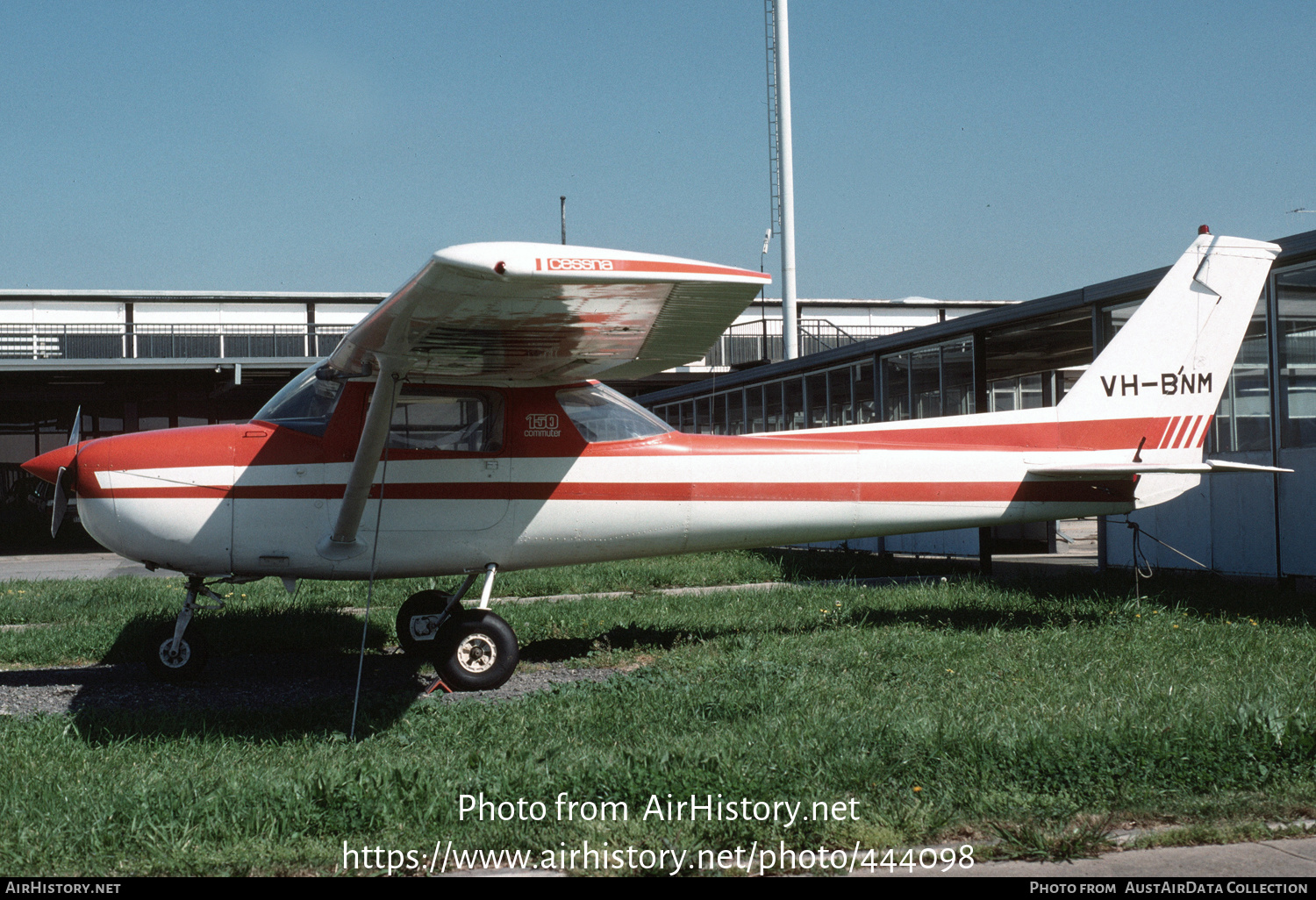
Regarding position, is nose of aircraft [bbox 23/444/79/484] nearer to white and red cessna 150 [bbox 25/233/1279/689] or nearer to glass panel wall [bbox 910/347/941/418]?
white and red cessna 150 [bbox 25/233/1279/689]

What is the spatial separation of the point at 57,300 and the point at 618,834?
1481 inches

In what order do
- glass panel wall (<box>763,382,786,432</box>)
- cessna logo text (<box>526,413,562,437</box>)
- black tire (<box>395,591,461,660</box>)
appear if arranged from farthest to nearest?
glass panel wall (<box>763,382,786,432</box>) → black tire (<box>395,591,461,660</box>) → cessna logo text (<box>526,413,562,437</box>)

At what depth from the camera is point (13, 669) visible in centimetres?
705

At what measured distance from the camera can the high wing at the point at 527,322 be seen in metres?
4.22

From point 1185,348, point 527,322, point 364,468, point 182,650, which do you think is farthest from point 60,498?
point 1185,348

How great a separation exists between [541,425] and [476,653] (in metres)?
1.55

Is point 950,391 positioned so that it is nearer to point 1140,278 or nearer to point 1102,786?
point 1140,278

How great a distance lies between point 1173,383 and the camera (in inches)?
290

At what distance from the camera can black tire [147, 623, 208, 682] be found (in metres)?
6.42

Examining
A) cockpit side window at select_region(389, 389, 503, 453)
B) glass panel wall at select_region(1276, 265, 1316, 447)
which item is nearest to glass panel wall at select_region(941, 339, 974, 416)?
glass panel wall at select_region(1276, 265, 1316, 447)

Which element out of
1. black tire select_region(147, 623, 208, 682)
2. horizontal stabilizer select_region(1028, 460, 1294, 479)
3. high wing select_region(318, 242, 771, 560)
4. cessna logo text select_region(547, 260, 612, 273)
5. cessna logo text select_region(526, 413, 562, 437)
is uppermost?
cessna logo text select_region(547, 260, 612, 273)

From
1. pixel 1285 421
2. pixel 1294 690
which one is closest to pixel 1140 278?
pixel 1285 421

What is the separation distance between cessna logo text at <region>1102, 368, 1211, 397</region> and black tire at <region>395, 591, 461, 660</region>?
543 cm

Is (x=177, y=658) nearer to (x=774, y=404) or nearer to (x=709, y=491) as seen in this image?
(x=709, y=491)
